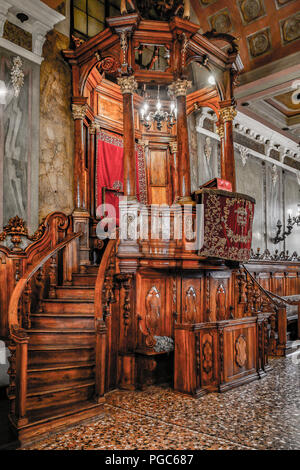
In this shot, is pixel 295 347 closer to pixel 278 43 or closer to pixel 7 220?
pixel 7 220

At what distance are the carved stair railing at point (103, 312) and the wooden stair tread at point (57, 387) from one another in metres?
0.17

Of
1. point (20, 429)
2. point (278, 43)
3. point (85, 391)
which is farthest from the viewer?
point (278, 43)

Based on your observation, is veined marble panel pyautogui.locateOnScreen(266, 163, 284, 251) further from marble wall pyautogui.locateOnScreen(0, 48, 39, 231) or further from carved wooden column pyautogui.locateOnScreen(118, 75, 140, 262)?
marble wall pyautogui.locateOnScreen(0, 48, 39, 231)

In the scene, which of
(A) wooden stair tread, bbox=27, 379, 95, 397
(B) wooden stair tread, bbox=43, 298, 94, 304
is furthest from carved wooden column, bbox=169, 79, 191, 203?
(A) wooden stair tread, bbox=27, 379, 95, 397

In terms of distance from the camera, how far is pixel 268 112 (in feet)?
39.2

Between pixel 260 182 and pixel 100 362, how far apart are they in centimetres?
992

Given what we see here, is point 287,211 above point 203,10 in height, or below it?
below

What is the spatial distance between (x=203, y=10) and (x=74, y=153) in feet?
16.5

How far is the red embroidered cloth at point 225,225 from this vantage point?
554 centimetres

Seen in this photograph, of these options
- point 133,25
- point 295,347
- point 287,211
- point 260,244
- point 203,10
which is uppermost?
point 203,10

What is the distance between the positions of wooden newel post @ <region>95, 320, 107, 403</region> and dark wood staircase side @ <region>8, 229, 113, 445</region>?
0.04ft

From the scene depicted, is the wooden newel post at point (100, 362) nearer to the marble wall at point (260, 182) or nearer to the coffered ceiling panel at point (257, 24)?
the marble wall at point (260, 182)
